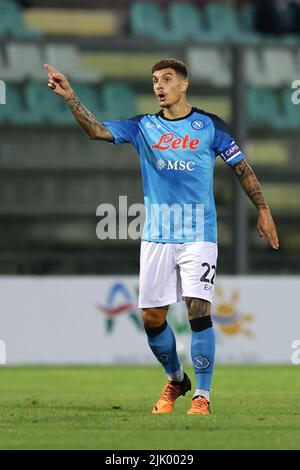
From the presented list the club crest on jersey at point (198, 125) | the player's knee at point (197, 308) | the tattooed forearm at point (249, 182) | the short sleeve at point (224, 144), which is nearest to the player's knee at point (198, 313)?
the player's knee at point (197, 308)

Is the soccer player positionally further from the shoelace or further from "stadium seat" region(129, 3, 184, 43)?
"stadium seat" region(129, 3, 184, 43)

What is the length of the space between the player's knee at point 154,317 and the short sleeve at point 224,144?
1029mm

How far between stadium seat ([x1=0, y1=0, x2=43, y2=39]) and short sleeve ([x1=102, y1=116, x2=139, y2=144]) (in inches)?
509

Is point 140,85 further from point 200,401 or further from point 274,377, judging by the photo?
point 200,401

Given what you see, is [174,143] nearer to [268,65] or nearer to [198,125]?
[198,125]

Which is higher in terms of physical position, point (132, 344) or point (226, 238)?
point (226, 238)

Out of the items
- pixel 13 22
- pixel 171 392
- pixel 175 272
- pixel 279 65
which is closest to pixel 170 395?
pixel 171 392

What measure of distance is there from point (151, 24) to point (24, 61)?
23.8ft

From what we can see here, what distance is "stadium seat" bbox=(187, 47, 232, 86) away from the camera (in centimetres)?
1650

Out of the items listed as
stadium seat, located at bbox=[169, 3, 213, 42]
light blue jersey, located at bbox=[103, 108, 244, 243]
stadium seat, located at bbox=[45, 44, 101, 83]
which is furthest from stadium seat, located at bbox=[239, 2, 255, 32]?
light blue jersey, located at bbox=[103, 108, 244, 243]

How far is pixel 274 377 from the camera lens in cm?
1344

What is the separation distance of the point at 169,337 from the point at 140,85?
7518 millimetres

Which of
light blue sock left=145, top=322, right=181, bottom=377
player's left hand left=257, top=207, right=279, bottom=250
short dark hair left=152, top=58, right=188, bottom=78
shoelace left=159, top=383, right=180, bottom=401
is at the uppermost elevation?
short dark hair left=152, top=58, right=188, bottom=78
